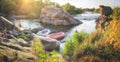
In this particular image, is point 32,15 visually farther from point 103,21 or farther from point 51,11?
point 103,21

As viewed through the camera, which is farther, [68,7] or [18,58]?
[68,7]

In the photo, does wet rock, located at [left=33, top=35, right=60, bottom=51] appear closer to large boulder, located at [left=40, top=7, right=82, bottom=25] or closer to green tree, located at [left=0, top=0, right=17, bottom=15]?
large boulder, located at [left=40, top=7, right=82, bottom=25]

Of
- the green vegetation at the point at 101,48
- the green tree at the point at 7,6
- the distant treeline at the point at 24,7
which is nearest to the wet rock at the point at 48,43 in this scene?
the green vegetation at the point at 101,48

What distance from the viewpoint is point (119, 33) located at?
44.8 feet

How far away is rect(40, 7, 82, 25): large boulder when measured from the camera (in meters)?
40.3

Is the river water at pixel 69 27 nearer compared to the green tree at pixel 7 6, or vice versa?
the river water at pixel 69 27

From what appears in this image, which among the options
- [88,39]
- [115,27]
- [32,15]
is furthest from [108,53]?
[32,15]

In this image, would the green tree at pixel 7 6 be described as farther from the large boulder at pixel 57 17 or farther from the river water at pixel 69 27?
the large boulder at pixel 57 17

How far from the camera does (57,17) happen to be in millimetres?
40562

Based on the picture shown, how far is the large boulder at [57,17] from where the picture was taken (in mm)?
40322

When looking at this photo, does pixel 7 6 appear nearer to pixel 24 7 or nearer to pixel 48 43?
pixel 24 7

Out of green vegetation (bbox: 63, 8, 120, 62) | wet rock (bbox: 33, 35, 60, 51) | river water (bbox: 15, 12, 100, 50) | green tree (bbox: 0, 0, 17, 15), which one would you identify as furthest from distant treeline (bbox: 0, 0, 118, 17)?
green vegetation (bbox: 63, 8, 120, 62)

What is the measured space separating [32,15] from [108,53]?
32.1 m

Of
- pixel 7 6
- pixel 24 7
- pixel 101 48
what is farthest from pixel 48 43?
pixel 24 7
